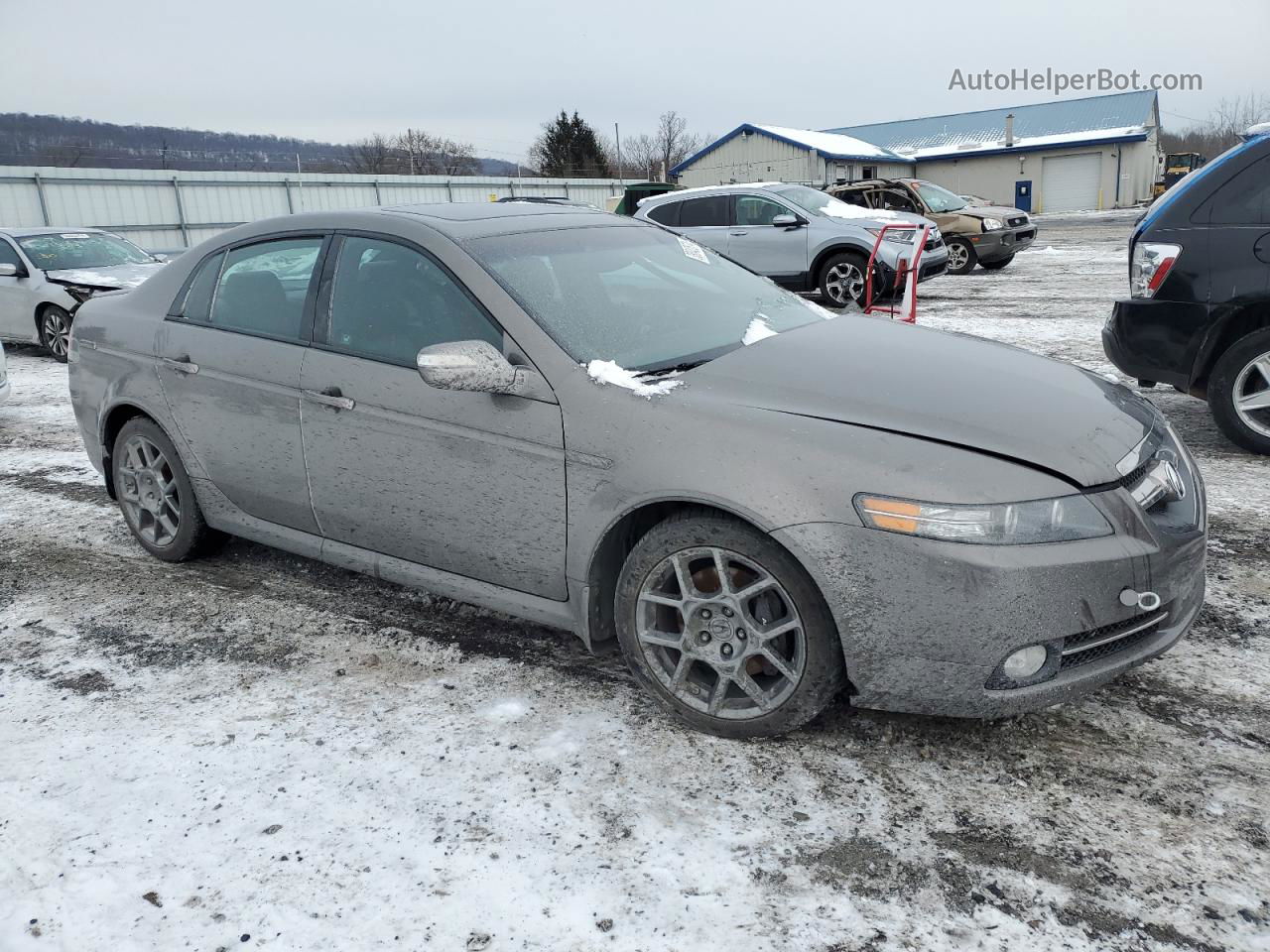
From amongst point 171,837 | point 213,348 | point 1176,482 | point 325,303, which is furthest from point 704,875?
point 213,348

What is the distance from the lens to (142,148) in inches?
1300

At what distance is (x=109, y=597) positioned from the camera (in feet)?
13.7

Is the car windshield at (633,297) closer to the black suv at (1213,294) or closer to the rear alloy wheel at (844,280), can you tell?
the black suv at (1213,294)

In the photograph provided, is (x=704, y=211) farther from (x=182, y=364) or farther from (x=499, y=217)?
(x=182, y=364)

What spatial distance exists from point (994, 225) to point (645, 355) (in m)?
15.6

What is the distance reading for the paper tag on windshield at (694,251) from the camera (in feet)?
13.2

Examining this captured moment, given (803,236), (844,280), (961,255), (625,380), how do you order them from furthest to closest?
(961,255), (803,236), (844,280), (625,380)

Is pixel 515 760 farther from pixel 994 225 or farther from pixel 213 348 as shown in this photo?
pixel 994 225

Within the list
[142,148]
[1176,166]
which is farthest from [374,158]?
[1176,166]

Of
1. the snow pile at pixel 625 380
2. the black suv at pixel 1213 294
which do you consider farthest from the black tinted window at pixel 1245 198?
the snow pile at pixel 625 380

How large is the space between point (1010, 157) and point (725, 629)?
169 ft

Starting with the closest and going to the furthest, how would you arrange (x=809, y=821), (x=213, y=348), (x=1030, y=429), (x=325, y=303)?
(x=809, y=821) → (x=1030, y=429) → (x=325, y=303) → (x=213, y=348)

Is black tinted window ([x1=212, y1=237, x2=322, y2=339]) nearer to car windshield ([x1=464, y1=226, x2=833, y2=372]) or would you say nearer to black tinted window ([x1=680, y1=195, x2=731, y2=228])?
car windshield ([x1=464, y1=226, x2=833, y2=372])

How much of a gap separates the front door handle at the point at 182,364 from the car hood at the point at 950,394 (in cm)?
226
